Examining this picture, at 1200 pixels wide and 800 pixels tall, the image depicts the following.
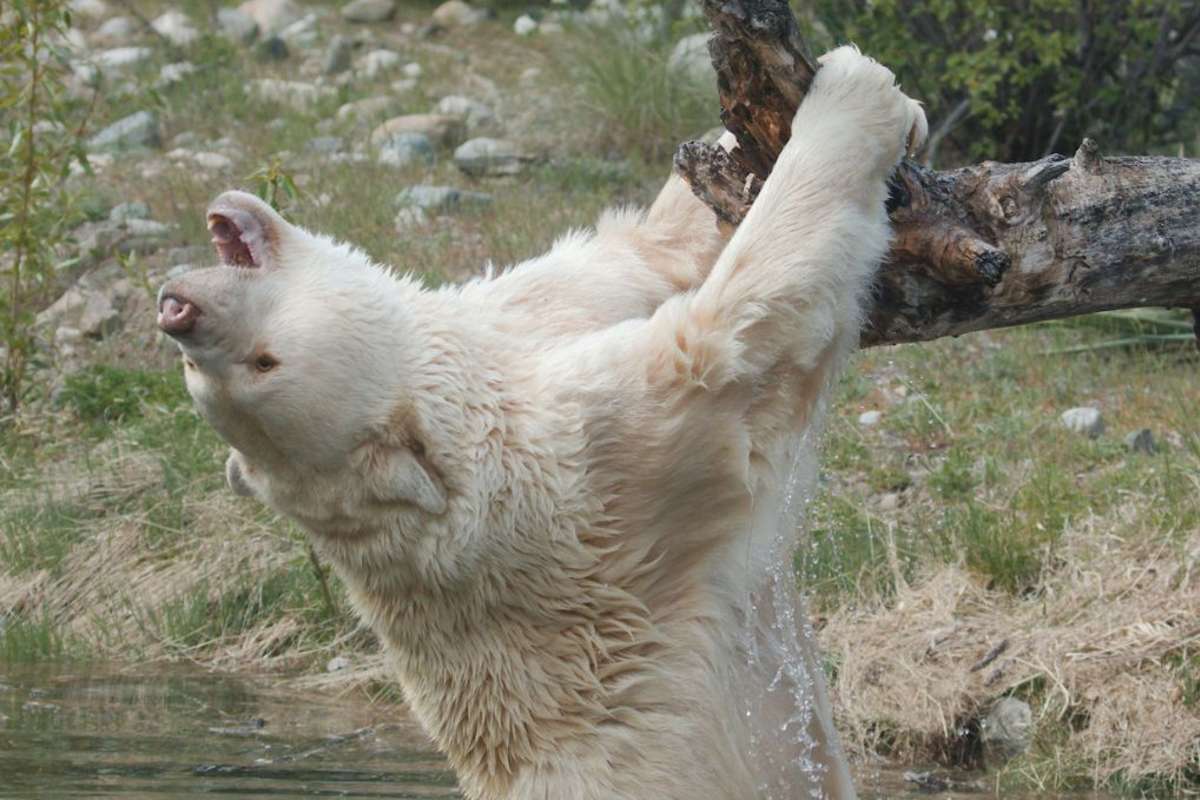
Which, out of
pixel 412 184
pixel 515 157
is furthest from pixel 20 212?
pixel 515 157

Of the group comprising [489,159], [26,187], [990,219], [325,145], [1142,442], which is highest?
[990,219]

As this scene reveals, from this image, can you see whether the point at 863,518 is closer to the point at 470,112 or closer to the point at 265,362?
the point at 265,362

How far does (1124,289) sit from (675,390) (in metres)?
1.23

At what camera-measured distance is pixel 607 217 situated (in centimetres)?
485

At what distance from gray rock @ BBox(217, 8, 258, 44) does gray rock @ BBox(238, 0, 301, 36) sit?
0.41 ft

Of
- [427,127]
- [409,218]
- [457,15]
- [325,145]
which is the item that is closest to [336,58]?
[457,15]

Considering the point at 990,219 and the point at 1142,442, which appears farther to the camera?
the point at 1142,442

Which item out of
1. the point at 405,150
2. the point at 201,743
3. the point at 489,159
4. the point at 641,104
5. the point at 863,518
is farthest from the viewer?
the point at 405,150

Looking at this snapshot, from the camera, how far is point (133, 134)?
1375 cm

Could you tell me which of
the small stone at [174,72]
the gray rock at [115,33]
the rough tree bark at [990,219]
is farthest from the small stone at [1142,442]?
the gray rock at [115,33]

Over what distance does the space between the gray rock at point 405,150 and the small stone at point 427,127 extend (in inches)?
4.0

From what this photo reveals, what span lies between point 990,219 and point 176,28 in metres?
13.1

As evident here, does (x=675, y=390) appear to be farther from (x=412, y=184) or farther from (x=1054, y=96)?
(x=412, y=184)

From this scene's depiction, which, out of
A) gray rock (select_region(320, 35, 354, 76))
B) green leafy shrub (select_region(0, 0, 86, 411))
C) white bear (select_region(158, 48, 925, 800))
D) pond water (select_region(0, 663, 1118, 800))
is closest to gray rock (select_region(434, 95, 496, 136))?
gray rock (select_region(320, 35, 354, 76))
